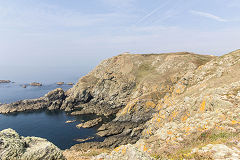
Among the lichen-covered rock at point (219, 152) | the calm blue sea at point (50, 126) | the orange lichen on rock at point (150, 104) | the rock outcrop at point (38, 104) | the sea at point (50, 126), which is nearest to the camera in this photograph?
the lichen-covered rock at point (219, 152)

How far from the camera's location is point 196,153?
9.17 metres

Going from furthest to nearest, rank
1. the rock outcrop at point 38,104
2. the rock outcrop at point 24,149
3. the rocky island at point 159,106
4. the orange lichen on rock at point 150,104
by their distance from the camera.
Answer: the rock outcrop at point 38,104
the orange lichen on rock at point 150,104
the rocky island at point 159,106
the rock outcrop at point 24,149

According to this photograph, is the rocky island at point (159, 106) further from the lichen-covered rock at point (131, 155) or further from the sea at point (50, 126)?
the sea at point (50, 126)

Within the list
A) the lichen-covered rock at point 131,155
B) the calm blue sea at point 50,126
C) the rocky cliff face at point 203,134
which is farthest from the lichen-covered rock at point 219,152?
the calm blue sea at point 50,126

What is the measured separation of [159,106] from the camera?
Answer: 61.0 meters

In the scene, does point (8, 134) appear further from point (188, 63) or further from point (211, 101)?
point (188, 63)

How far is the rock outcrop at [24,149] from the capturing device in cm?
994

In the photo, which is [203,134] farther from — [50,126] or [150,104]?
[50,126]

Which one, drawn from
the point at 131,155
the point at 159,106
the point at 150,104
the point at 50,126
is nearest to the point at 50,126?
the point at 50,126

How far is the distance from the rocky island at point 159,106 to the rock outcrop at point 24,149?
515 centimetres

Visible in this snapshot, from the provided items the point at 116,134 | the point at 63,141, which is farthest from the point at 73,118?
the point at 116,134

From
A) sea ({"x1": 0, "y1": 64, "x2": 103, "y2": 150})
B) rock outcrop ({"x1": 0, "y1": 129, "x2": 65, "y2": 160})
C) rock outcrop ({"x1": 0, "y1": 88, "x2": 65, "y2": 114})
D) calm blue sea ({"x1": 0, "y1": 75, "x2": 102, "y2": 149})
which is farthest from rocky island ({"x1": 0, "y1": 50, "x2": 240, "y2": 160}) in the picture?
calm blue sea ({"x1": 0, "y1": 75, "x2": 102, "y2": 149})

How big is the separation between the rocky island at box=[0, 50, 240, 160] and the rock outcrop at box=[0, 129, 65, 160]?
5.15 metres

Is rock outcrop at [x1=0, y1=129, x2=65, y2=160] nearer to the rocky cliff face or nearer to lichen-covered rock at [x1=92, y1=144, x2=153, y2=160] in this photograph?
lichen-covered rock at [x1=92, y1=144, x2=153, y2=160]
